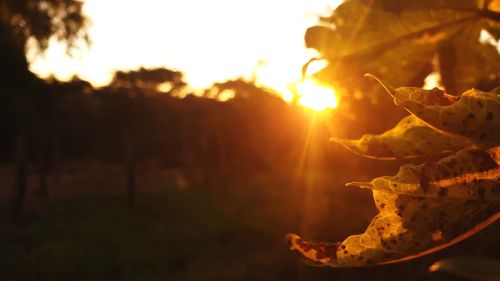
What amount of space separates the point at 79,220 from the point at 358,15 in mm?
15950

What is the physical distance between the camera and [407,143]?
0.91 m

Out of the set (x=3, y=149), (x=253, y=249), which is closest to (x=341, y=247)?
(x=253, y=249)

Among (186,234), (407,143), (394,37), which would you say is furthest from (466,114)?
(186,234)

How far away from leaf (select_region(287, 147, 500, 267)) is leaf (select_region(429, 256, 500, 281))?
236 millimetres

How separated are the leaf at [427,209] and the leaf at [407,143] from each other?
0.05 m

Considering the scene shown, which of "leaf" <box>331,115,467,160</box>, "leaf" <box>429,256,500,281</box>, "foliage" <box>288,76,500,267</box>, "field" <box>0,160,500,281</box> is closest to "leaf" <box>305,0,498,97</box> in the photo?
"leaf" <box>331,115,467,160</box>

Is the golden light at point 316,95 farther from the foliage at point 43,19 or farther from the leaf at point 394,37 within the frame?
the foliage at point 43,19

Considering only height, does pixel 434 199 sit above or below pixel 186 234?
below

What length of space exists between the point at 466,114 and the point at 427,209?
0.12 meters

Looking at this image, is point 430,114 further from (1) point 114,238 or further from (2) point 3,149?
(2) point 3,149

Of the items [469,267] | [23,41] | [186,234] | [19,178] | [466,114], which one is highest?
[23,41]

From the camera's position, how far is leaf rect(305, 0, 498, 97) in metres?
1.17

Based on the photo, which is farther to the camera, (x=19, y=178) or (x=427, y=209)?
(x=19, y=178)

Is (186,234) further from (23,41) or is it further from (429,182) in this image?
(429,182)
